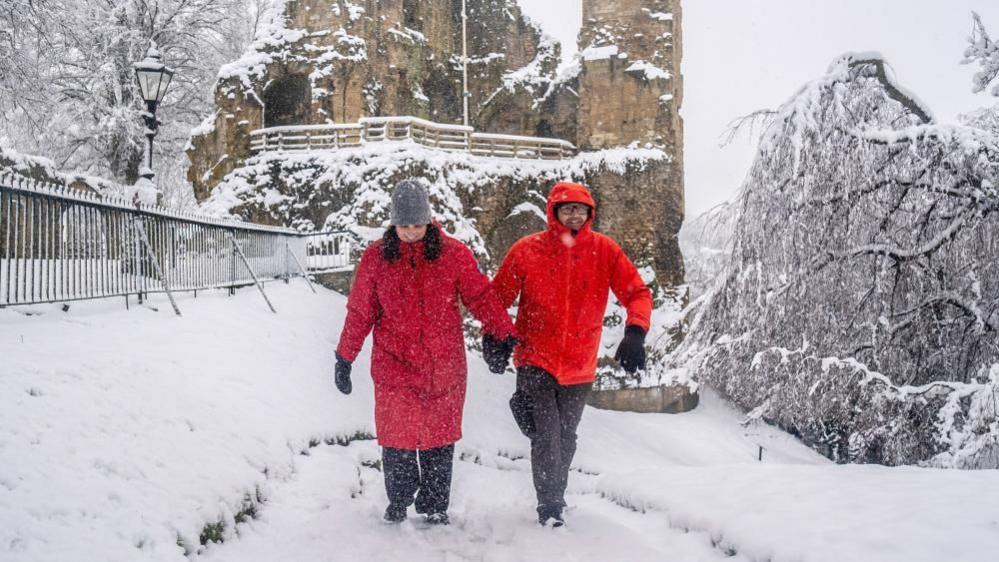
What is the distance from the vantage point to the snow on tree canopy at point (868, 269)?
6480 millimetres

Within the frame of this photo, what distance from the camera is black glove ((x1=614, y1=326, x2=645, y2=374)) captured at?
4.33m

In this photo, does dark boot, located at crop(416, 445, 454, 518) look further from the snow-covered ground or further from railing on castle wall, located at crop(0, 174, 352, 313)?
railing on castle wall, located at crop(0, 174, 352, 313)

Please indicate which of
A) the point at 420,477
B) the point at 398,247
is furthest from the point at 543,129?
the point at 420,477

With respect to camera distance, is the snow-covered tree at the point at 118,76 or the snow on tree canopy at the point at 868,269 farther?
the snow-covered tree at the point at 118,76

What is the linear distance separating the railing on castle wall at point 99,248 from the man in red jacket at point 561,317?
461 centimetres

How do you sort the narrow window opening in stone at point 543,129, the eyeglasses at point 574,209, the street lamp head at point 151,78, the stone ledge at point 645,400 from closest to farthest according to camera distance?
the eyeglasses at point 574,209
the street lamp head at point 151,78
the stone ledge at point 645,400
the narrow window opening in stone at point 543,129

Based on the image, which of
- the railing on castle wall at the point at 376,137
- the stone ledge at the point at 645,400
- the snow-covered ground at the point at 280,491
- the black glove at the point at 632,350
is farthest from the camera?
the stone ledge at the point at 645,400

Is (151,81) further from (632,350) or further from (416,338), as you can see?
(632,350)

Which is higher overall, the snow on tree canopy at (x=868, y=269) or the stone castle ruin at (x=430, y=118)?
the stone castle ruin at (x=430, y=118)

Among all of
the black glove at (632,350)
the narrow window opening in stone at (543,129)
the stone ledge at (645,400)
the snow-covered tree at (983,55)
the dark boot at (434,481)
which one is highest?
the narrow window opening in stone at (543,129)

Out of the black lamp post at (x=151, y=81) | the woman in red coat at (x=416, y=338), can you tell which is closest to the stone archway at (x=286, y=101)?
the black lamp post at (x=151, y=81)

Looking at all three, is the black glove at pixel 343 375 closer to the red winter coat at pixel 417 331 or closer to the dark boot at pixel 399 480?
the red winter coat at pixel 417 331

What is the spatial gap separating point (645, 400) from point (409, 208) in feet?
59.0

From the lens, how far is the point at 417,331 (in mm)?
4129
